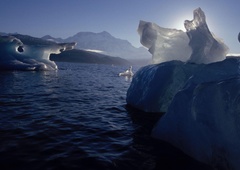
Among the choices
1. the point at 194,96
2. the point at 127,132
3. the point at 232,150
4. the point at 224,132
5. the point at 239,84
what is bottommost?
the point at 127,132

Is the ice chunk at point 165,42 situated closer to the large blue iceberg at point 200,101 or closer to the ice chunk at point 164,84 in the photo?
the large blue iceberg at point 200,101

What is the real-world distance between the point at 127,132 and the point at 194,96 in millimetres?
3324

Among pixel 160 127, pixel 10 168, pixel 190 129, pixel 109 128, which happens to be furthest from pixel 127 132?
pixel 10 168

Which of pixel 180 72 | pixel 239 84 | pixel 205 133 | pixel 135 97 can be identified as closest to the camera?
pixel 239 84

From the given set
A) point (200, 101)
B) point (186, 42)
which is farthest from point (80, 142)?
point (186, 42)

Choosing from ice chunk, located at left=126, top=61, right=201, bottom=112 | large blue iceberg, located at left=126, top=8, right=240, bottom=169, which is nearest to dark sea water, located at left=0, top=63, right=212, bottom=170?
large blue iceberg, located at left=126, top=8, right=240, bottom=169

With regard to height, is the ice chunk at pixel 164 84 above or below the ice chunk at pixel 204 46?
below

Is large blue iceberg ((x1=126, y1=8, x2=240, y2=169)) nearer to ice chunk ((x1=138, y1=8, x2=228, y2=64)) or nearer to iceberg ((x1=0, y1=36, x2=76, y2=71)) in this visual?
ice chunk ((x1=138, y1=8, x2=228, y2=64))

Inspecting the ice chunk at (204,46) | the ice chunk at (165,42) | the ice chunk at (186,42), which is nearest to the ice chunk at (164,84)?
the ice chunk at (204,46)

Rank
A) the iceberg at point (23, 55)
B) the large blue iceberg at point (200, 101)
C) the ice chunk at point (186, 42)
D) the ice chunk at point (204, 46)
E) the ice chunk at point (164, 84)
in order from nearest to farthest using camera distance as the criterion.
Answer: the large blue iceberg at point (200, 101) < the ice chunk at point (164, 84) < the ice chunk at point (204, 46) < the ice chunk at point (186, 42) < the iceberg at point (23, 55)

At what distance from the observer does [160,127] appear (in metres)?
8.42

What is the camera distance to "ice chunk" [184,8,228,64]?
1353 centimetres

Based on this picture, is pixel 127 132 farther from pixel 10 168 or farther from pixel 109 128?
pixel 10 168

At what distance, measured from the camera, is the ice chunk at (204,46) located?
1353 centimetres
